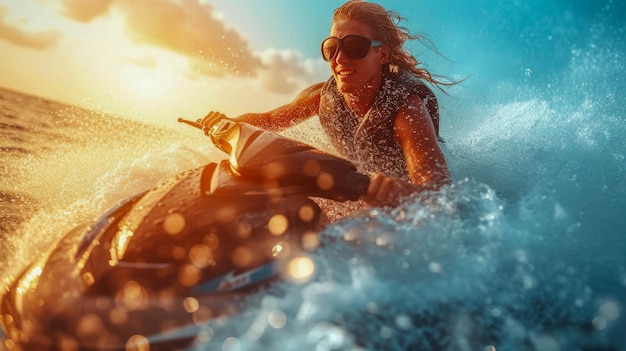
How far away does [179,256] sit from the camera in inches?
51.8

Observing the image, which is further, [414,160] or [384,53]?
[384,53]

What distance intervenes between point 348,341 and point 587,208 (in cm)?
232

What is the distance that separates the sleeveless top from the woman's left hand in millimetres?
1119

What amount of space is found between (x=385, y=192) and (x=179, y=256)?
2.45 ft

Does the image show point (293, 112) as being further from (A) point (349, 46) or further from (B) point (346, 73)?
(A) point (349, 46)

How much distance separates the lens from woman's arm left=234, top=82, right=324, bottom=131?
372cm

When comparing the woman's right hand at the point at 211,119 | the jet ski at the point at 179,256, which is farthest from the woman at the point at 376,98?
the woman's right hand at the point at 211,119

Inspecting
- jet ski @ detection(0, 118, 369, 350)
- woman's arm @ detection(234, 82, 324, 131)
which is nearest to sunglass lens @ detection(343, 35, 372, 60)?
woman's arm @ detection(234, 82, 324, 131)

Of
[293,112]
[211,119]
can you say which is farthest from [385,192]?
[293,112]

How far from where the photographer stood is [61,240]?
5.28 feet

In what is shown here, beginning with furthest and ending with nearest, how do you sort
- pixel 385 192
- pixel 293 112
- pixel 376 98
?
pixel 293 112, pixel 376 98, pixel 385 192

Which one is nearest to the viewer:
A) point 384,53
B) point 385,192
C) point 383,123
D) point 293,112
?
point 385,192

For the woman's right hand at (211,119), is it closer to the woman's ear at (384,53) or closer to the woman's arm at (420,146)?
the woman's arm at (420,146)

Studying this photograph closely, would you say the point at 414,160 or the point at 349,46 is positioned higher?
the point at 349,46
